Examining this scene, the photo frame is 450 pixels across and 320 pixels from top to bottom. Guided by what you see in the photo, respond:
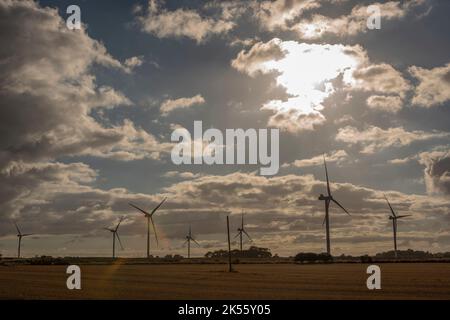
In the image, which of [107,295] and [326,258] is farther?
[326,258]

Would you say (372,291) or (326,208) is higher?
(326,208)

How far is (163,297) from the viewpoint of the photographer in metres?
54.1

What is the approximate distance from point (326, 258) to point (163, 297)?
134 metres
